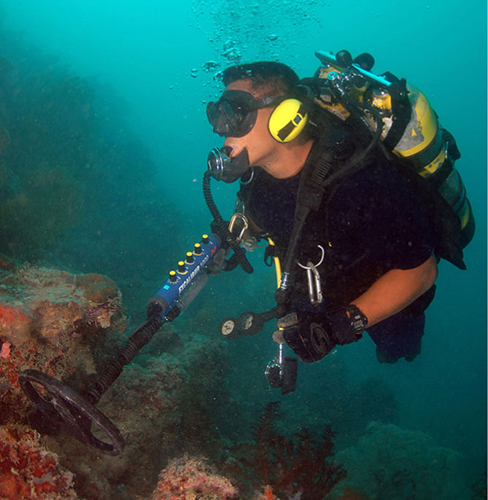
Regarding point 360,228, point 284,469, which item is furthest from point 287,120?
point 284,469

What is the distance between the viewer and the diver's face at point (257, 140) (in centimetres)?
248

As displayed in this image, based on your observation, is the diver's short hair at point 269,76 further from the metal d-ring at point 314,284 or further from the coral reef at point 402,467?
the coral reef at point 402,467

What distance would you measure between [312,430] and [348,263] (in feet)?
13.8

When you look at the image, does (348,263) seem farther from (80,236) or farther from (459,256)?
(80,236)

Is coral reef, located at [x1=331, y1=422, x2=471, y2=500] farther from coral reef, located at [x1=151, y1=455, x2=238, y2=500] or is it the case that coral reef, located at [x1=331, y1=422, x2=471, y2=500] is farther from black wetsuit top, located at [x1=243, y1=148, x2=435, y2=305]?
black wetsuit top, located at [x1=243, y1=148, x2=435, y2=305]

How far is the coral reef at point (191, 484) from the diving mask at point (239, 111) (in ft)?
8.36

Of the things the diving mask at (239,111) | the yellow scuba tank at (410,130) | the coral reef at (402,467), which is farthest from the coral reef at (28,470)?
the coral reef at (402,467)

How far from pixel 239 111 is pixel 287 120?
42 cm

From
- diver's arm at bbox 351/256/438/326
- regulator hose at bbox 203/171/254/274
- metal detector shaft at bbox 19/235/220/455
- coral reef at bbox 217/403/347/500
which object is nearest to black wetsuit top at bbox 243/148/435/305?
diver's arm at bbox 351/256/438/326

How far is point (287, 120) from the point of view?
2293 millimetres

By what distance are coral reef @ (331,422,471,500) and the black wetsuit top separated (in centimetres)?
288

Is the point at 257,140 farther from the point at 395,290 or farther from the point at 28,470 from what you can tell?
the point at 28,470

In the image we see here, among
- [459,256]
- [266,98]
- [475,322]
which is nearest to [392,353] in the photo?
[459,256]

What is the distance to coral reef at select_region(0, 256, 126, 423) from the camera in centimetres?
186
